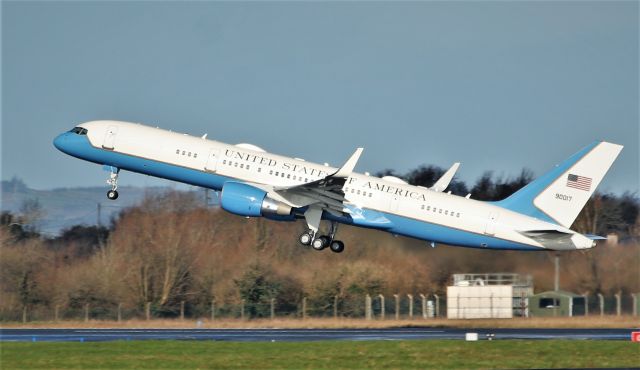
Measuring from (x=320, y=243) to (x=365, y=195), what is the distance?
11.5ft

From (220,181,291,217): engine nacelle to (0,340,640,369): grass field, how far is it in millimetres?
8802

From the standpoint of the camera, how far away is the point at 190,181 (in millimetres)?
56562

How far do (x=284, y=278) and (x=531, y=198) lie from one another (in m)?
22.3

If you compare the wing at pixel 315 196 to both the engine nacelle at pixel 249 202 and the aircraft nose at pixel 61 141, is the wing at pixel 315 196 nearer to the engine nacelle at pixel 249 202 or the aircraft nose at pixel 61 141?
the engine nacelle at pixel 249 202

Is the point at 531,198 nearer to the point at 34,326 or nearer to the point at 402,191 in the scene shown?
the point at 402,191

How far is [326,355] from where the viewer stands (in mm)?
42938

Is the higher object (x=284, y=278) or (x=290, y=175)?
(x=290, y=175)

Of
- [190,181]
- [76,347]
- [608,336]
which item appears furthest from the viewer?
[190,181]

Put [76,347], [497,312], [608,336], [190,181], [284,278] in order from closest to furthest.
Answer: [76,347] → [608,336] → [190,181] → [497,312] → [284,278]

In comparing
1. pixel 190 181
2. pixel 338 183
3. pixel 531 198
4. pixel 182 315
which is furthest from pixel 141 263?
pixel 531 198

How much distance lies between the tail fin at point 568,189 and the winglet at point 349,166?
329 inches

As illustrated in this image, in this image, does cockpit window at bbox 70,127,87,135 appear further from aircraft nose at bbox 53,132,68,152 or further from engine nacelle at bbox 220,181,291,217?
engine nacelle at bbox 220,181,291,217

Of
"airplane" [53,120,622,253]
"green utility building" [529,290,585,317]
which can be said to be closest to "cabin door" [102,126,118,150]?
"airplane" [53,120,622,253]

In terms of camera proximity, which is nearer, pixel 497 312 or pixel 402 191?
pixel 402 191
